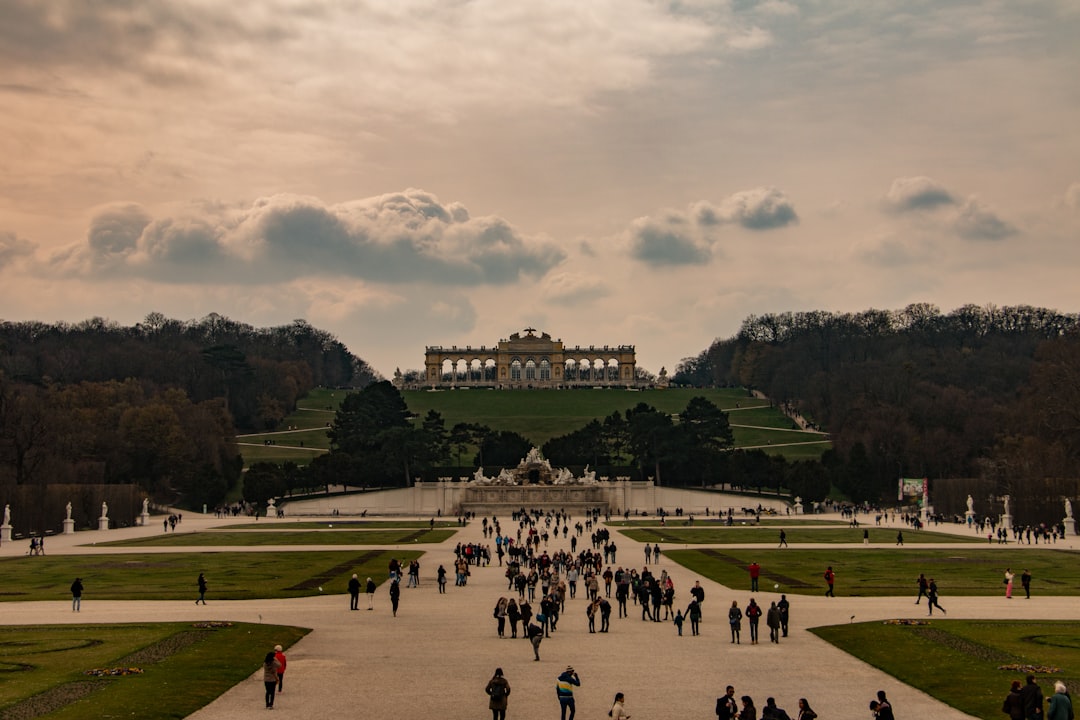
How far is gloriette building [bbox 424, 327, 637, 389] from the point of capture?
584 ft

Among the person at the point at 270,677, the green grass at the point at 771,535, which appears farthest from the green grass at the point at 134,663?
the green grass at the point at 771,535

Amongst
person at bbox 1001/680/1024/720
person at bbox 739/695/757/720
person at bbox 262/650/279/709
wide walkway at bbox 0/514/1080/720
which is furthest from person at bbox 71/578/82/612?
person at bbox 1001/680/1024/720

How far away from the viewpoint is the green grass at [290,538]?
55281 millimetres

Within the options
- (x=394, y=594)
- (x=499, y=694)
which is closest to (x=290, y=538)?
(x=394, y=594)

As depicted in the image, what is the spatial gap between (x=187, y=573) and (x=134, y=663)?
18286 mm

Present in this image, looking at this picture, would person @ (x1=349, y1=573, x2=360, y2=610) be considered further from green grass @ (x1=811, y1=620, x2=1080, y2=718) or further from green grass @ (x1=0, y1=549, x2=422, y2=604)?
green grass @ (x1=811, y1=620, x2=1080, y2=718)

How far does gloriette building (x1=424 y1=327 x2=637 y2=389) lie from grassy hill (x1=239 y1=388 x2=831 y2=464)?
752 inches

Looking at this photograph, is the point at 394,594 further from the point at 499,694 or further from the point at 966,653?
the point at 966,653

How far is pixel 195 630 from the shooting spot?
25969 mm

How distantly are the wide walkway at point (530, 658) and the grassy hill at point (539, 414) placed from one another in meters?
74.0

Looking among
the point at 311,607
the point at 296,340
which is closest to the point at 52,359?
the point at 296,340

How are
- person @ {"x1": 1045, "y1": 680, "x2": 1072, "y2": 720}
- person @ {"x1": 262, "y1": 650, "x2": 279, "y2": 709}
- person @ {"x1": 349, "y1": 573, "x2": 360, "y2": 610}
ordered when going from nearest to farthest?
person @ {"x1": 1045, "y1": 680, "x2": 1072, "y2": 720}, person @ {"x1": 262, "y1": 650, "x2": 279, "y2": 709}, person @ {"x1": 349, "y1": 573, "x2": 360, "y2": 610}

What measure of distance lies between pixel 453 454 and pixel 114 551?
187 ft

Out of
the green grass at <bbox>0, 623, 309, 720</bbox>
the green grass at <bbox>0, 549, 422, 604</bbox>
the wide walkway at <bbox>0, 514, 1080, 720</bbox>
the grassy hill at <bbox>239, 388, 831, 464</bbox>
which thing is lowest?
the wide walkway at <bbox>0, 514, 1080, 720</bbox>
